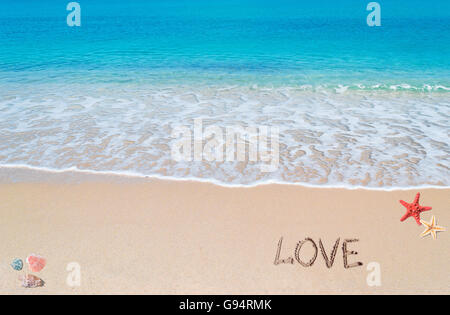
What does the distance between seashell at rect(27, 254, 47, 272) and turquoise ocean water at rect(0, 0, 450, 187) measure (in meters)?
2.23

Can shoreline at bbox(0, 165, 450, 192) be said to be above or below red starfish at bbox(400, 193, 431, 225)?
above

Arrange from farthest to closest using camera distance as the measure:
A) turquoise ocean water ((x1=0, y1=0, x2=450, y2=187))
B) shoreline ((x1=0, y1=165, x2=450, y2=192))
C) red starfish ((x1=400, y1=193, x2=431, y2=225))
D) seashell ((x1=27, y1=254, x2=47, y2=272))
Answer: turquoise ocean water ((x1=0, y1=0, x2=450, y2=187))
shoreline ((x1=0, y1=165, x2=450, y2=192))
red starfish ((x1=400, y1=193, x2=431, y2=225))
seashell ((x1=27, y1=254, x2=47, y2=272))

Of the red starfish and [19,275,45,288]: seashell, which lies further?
the red starfish

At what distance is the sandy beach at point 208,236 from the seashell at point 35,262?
63mm

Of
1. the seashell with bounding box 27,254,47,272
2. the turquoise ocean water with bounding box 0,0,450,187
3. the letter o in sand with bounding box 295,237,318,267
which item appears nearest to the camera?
the seashell with bounding box 27,254,47,272

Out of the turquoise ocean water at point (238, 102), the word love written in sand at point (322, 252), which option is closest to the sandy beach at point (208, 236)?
the word love written in sand at point (322, 252)

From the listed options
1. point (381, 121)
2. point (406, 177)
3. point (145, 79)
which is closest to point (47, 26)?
point (145, 79)

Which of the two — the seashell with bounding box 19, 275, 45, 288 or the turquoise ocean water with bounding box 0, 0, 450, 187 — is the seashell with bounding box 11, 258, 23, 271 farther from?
the turquoise ocean water with bounding box 0, 0, 450, 187

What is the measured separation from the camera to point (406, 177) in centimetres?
532

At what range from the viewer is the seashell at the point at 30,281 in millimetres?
3223

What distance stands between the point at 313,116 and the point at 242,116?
59.5 inches

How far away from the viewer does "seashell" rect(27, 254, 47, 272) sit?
3.41 metres

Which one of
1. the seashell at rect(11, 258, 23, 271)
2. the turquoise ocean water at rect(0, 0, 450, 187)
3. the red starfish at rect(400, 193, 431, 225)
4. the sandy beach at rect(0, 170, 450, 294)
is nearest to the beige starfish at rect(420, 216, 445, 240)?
the sandy beach at rect(0, 170, 450, 294)

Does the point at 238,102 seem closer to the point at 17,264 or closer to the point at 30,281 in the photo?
the point at 17,264
